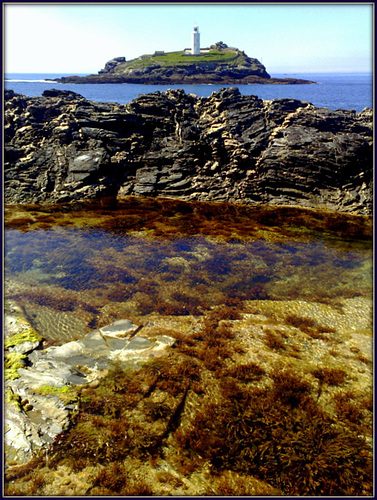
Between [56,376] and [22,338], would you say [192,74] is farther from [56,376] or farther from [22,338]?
[56,376]

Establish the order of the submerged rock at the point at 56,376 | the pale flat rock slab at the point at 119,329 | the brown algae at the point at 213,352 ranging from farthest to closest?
the pale flat rock slab at the point at 119,329
the submerged rock at the point at 56,376
the brown algae at the point at 213,352

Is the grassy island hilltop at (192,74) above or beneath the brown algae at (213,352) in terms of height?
above

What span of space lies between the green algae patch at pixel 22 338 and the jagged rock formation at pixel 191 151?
967 inches

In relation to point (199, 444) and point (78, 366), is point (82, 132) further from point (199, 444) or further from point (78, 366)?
point (199, 444)

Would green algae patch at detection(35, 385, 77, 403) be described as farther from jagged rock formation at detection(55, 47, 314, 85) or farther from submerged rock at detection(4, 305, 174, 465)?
jagged rock formation at detection(55, 47, 314, 85)

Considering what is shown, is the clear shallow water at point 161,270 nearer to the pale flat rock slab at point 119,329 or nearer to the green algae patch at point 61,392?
the pale flat rock slab at point 119,329

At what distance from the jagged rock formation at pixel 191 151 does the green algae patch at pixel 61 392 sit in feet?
92.7

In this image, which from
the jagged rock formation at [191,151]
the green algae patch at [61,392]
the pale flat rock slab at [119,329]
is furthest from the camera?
the jagged rock formation at [191,151]

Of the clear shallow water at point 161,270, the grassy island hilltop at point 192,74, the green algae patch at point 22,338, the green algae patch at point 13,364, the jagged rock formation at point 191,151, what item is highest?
the grassy island hilltop at point 192,74

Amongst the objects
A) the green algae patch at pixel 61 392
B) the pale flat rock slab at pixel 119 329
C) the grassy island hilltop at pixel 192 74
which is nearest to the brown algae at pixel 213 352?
the green algae patch at pixel 61 392

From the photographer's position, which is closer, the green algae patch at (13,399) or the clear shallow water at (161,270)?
the green algae patch at (13,399)

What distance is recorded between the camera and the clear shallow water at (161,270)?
18.0m

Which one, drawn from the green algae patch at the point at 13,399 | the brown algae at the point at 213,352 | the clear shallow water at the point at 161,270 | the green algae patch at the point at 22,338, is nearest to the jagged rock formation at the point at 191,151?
the brown algae at the point at 213,352

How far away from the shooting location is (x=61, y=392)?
11.5 meters
